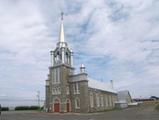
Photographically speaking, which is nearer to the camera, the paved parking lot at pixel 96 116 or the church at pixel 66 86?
the paved parking lot at pixel 96 116

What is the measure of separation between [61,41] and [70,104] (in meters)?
16.3

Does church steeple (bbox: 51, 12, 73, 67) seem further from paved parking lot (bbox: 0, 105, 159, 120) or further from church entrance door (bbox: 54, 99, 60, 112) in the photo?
paved parking lot (bbox: 0, 105, 159, 120)

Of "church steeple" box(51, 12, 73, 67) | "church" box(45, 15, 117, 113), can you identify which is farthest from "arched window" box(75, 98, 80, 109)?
"church steeple" box(51, 12, 73, 67)

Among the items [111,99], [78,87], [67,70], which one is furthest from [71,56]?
[111,99]

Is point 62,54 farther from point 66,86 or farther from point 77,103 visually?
point 77,103

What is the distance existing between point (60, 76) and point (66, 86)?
285 centimetres

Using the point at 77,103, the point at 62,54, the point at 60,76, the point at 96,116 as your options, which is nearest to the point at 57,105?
the point at 77,103

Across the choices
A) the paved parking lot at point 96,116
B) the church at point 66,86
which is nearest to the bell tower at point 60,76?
the church at point 66,86

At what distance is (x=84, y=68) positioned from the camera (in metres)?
61.3

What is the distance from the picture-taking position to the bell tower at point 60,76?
200ft

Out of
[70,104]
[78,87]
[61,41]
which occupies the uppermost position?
[61,41]

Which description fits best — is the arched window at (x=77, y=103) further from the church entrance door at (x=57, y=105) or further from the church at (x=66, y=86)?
the church entrance door at (x=57, y=105)

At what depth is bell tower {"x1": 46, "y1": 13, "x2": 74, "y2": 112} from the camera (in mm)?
60969

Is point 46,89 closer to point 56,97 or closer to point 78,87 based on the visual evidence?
point 56,97
